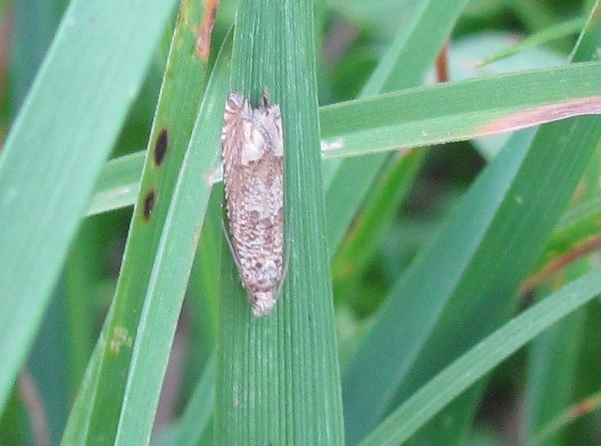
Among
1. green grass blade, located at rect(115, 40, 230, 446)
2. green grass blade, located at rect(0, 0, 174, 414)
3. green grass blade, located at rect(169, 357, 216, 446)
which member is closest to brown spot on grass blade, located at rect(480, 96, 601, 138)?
green grass blade, located at rect(115, 40, 230, 446)

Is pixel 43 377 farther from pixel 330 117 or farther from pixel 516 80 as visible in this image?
pixel 516 80

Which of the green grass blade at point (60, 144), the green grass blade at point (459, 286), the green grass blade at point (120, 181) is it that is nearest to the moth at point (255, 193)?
the green grass blade at point (120, 181)

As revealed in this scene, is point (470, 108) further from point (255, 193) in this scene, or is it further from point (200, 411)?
point (200, 411)

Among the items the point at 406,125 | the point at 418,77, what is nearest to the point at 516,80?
the point at 406,125

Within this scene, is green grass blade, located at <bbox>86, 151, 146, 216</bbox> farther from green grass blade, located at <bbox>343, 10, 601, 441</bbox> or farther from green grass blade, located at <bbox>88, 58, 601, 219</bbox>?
green grass blade, located at <bbox>343, 10, 601, 441</bbox>

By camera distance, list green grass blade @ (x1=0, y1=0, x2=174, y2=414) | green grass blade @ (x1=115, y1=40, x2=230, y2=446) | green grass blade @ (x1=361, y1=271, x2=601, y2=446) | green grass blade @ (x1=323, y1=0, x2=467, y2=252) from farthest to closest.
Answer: green grass blade @ (x1=323, y1=0, x2=467, y2=252) < green grass blade @ (x1=361, y1=271, x2=601, y2=446) < green grass blade @ (x1=115, y1=40, x2=230, y2=446) < green grass blade @ (x1=0, y1=0, x2=174, y2=414)

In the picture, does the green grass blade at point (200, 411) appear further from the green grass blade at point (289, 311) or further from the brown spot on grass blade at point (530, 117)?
the brown spot on grass blade at point (530, 117)

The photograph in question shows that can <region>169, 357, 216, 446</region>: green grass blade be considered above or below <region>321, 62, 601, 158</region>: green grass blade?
below

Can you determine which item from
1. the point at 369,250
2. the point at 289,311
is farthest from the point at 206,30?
the point at 369,250
